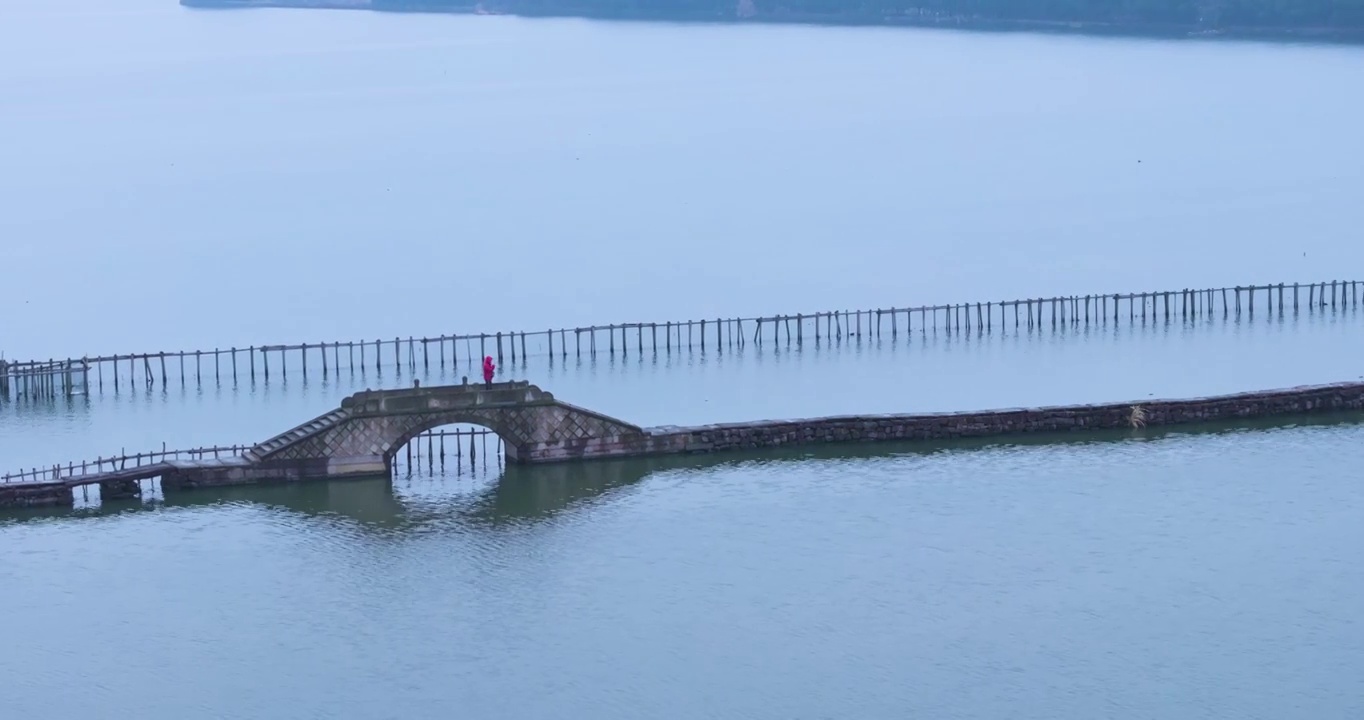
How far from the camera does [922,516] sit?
193 ft

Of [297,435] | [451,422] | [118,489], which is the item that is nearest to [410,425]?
[451,422]

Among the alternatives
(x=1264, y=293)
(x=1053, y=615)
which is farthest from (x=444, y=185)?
(x=1053, y=615)

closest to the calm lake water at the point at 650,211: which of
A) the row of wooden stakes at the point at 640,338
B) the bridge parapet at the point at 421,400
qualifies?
the row of wooden stakes at the point at 640,338

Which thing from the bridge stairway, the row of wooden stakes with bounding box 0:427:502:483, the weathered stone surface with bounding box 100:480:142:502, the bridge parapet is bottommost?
the weathered stone surface with bounding box 100:480:142:502

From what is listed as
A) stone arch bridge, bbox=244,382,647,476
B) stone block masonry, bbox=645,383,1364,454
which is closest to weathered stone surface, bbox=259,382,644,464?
stone arch bridge, bbox=244,382,647,476

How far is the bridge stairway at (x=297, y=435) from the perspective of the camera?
2357 inches

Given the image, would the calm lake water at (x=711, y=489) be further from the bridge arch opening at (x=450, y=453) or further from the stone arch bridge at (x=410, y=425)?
the bridge arch opening at (x=450, y=453)

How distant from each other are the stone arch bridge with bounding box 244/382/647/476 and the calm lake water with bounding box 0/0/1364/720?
0.84 meters

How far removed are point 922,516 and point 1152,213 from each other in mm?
75596

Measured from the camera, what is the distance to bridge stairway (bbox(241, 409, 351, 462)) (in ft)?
196

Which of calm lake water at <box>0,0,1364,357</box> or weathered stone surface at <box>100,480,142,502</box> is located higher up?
calm lake water at <box>0,0,1364,357</box>

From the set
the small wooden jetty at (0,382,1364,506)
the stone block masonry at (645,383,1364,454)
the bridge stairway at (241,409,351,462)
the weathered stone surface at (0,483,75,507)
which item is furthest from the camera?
the stone block masonry at (645,383,1364,454)

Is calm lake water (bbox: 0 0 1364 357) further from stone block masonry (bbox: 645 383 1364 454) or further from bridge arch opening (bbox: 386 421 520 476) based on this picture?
stone block masonry (bbox: 645 383 1364 454)

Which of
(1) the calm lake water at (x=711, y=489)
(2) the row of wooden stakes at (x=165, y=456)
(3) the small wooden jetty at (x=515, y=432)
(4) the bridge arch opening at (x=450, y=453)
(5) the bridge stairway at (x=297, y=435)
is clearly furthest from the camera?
(4) the bridge arch opening at (x=450, y=453)
